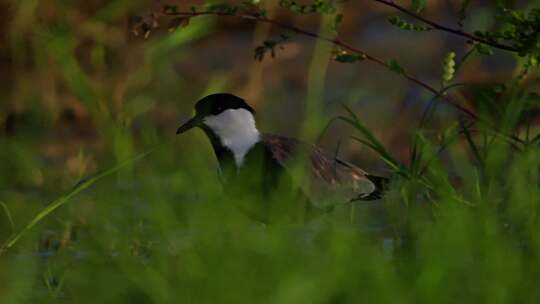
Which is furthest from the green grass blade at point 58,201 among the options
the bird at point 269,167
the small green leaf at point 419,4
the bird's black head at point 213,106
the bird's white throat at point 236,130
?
the bird's black head at point 213,106

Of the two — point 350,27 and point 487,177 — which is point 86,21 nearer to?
point 350,27

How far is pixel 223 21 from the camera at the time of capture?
1003 centimetres

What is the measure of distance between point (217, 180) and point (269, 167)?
0.56 meters

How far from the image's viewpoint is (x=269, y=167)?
248 inches

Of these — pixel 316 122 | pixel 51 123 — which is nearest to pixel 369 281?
pixel 316 122

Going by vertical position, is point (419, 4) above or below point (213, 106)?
above

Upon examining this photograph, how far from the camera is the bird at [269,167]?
19.2 ft

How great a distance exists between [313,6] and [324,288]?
5.75ft

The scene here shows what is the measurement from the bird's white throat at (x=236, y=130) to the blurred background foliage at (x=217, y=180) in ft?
0.67

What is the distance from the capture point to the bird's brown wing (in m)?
6.17

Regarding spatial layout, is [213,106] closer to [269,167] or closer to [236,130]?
[236,130]

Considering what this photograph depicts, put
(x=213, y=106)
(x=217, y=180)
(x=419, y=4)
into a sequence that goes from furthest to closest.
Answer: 1. (x=213, y=106)
2. (x=217, y=180)
3. (x=419, y=4)

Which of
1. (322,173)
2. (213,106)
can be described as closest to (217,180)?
(322,173)

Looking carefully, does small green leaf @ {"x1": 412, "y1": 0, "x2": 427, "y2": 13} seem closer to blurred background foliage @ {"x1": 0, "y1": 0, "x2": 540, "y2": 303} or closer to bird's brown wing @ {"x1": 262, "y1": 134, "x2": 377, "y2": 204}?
blurred background foliage @ {"x1": 0, "y1": 0, "x2": 540, "y2": 303}
